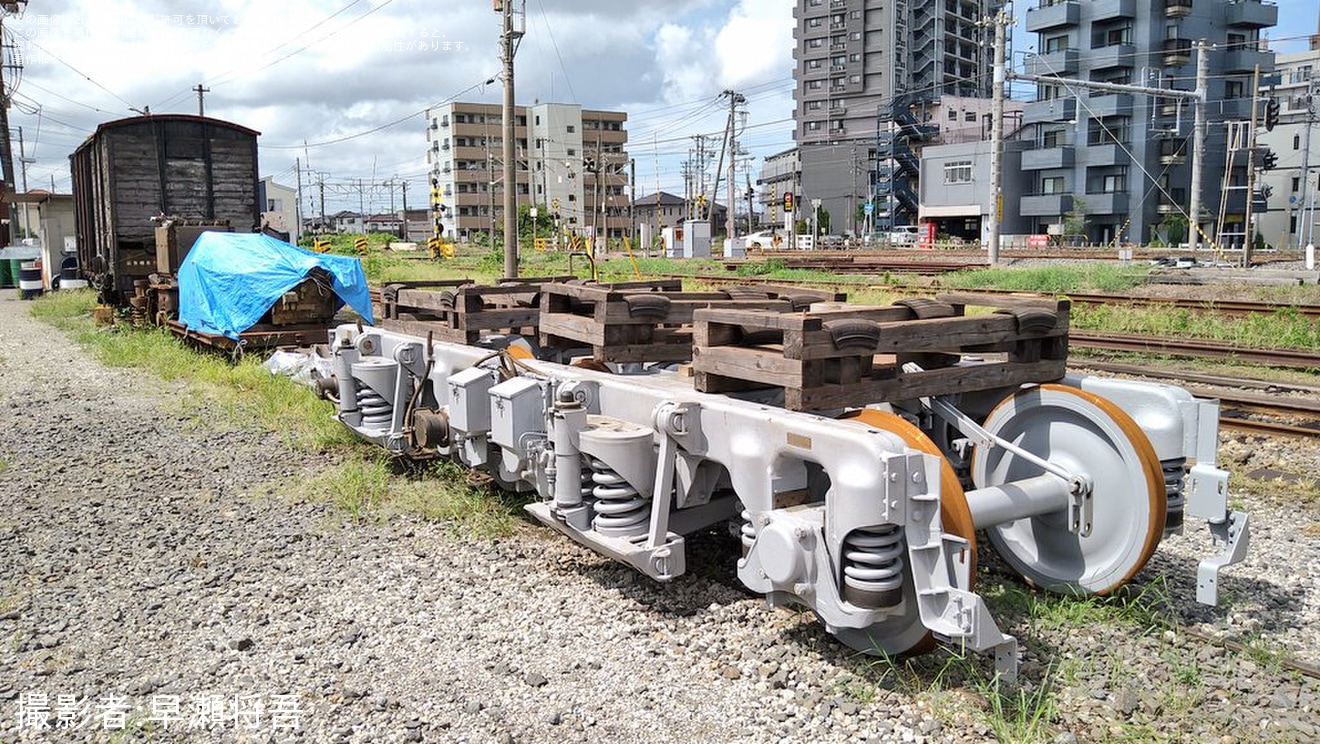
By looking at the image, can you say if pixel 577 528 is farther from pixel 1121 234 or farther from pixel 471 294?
pixel 1121 234

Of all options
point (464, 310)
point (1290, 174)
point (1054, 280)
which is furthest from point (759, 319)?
point (1290, 174)

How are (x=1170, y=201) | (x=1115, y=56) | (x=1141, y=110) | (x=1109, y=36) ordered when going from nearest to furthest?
1. (x=1141, y=110)
2. (x=1170, y=201)
3. (x=1115, y=56)
4. (x=1109, y=36)

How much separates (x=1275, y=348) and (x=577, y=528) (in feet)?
35.1

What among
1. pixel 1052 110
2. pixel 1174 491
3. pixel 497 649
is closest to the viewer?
pixel 497 649

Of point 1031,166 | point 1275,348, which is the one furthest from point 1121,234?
point 1275,348

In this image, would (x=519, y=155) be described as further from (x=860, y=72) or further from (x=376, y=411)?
(x=376, y=411)

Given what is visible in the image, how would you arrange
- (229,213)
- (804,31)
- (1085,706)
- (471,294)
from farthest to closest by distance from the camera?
1. (804,31)
2. (229,213)
3. (471,294)
4. (1085,706)

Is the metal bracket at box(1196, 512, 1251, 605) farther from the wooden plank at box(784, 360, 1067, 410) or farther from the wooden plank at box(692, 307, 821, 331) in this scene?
the wooden plank at box(692, 307, 821, 331)

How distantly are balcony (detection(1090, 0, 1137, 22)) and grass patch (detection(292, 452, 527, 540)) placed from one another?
2435 inches

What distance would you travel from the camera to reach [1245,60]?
60.1 metres

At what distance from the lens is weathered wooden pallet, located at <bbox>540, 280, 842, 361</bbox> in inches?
207

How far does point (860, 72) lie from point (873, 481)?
291ft

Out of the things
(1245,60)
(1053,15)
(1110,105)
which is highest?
(1053,15)

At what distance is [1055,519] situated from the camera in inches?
181
